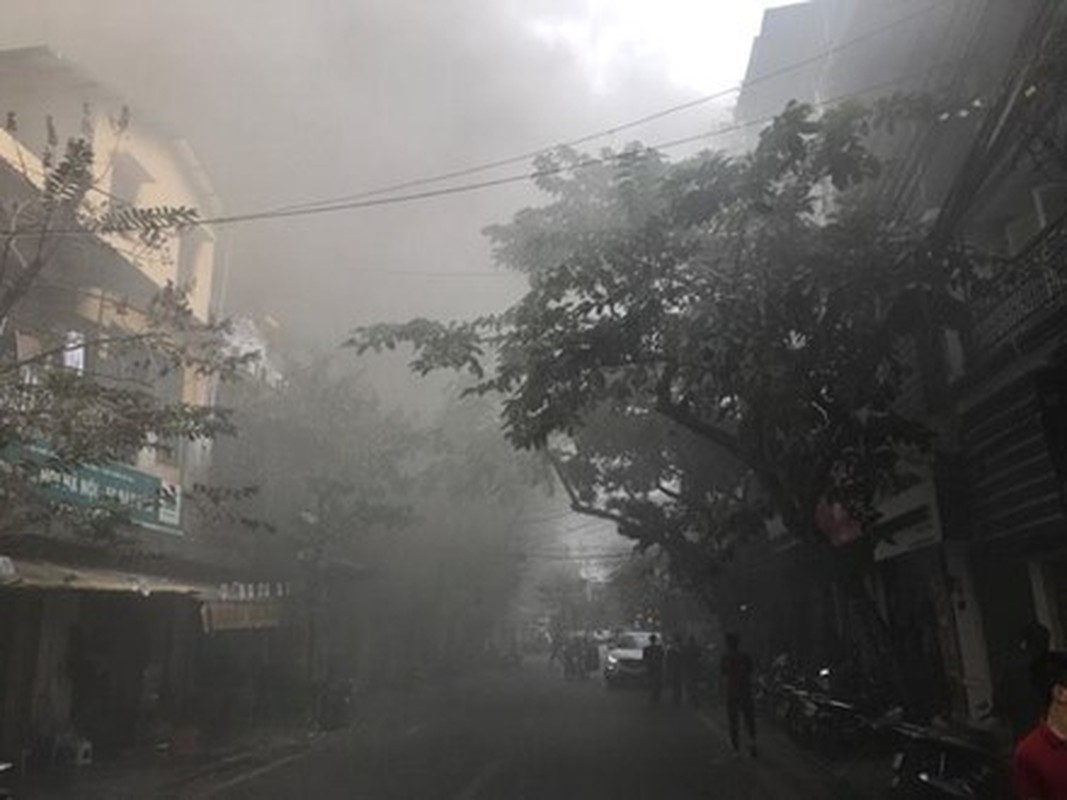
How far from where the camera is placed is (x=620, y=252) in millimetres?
8328

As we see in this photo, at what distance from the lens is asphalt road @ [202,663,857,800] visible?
8844mm

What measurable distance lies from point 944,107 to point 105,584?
27.3 feet

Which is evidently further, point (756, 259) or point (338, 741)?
point (338, 741)

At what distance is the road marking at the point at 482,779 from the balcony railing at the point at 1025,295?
223 inches

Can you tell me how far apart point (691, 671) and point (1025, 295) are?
13.6m

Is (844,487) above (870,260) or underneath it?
underneath

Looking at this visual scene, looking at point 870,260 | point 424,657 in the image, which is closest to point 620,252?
point 870,260

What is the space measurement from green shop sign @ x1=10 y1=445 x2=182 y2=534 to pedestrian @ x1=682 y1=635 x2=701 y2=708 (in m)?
10.5

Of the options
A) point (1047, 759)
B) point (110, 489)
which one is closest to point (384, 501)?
point (110, 489)

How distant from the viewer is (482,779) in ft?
31.0

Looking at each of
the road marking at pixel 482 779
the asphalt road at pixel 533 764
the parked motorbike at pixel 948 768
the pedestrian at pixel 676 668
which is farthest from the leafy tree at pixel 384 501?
the parked motorbike at pixel 948 768

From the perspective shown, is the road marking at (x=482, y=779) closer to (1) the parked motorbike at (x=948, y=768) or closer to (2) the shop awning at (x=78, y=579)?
(1) the parked motorbike at (x=948, y=768)

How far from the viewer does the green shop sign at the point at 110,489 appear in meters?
8.34

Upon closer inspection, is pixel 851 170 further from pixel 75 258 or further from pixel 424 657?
pixel 424 657
